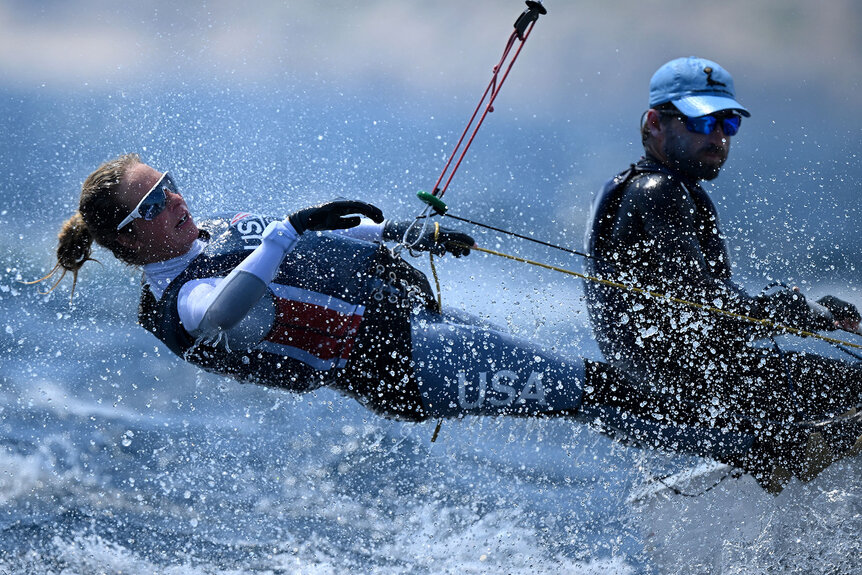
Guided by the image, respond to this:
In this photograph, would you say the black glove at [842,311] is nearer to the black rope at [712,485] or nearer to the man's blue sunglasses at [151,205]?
the black rope at [712,485]

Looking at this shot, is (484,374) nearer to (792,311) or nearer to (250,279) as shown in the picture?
(250,279)

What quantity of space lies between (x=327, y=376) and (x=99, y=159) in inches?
143

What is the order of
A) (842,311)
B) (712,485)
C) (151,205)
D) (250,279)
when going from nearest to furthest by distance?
(250,279)
(151,205)
(842,311)
(712,485)

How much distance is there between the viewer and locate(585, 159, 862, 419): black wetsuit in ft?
9.05

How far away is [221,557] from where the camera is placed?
3.29 meters

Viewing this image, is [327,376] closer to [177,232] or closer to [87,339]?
[177,232]

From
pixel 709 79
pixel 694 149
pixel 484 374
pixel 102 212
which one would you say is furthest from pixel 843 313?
pixel 102 212

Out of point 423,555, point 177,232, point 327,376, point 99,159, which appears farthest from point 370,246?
point 99,159

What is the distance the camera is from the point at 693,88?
9.53 ft

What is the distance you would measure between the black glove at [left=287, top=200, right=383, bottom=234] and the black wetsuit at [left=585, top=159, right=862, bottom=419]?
0.89m

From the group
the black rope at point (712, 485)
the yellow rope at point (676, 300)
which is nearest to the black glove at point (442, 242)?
the yellow rope at point (676, 300)

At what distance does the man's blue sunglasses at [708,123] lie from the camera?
2830 millimetres

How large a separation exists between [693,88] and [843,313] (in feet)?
3.22

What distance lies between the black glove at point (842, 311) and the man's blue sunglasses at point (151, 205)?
2.37 meters
